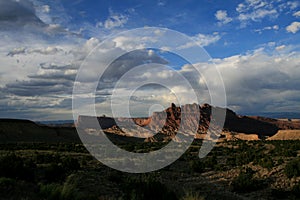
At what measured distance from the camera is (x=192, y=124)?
120938mm

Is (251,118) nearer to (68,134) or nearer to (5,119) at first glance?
(68,134)

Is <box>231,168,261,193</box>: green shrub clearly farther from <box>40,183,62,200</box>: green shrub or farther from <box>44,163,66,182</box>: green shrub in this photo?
<box>40,183,62,200</box>: green shrub

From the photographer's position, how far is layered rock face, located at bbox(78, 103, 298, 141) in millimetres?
114775

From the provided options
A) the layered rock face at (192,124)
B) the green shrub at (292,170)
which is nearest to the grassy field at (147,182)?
the green shrub at (292,170)

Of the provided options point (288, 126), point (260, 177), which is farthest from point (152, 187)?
point (288, 126)

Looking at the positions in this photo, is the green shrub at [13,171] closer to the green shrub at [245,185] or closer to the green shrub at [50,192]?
the green shrub at [50,192]

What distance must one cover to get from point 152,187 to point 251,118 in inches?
5537

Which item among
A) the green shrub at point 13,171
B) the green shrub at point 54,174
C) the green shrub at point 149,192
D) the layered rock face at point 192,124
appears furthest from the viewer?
the layered rock face at point 192,124

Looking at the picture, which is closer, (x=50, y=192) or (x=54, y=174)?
(x=50, y=192)

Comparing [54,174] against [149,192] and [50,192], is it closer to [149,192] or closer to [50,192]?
[50,192]

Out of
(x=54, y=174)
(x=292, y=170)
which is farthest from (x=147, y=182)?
(x=292, y=170)

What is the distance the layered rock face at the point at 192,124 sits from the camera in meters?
115

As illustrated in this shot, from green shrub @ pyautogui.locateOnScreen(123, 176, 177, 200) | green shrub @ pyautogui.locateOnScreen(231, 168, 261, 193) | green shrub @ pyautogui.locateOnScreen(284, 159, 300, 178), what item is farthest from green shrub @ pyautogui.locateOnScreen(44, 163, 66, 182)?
green shrub @ pyautogui.locateOnScreen(284, 159, 300, 178)

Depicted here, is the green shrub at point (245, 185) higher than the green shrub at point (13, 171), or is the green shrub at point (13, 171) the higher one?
the green shrub at point (13, 171)
